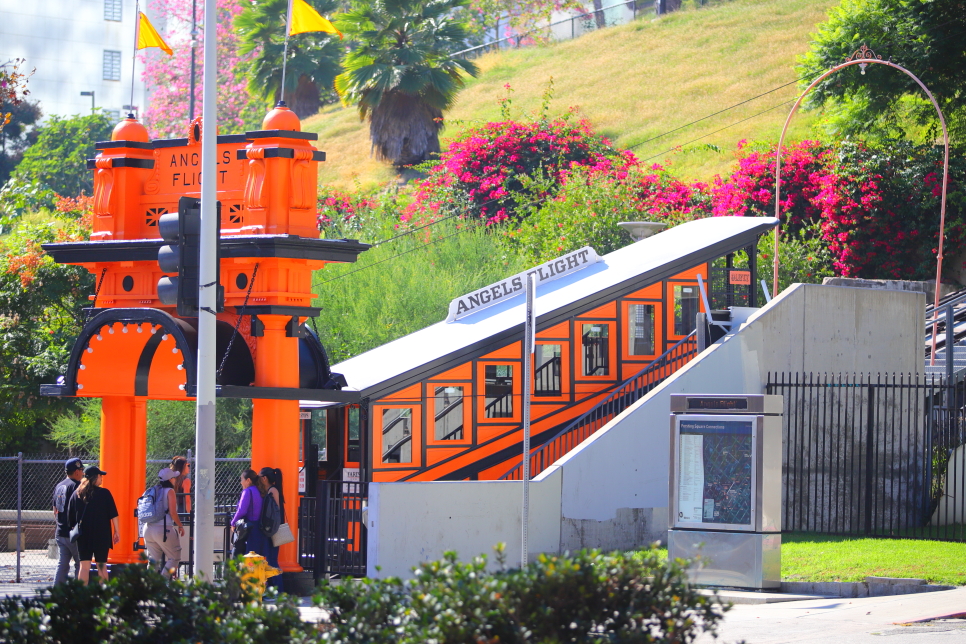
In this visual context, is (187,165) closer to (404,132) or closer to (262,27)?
(404,132)

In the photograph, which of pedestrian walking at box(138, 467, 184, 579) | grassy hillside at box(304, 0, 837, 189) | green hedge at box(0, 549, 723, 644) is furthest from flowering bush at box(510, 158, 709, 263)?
green hedge at box(0, 549, 723, 644)

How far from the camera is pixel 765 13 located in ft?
227

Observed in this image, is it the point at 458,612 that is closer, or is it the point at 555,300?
the point at 458,612

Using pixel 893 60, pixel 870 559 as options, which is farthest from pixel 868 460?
pixel 893 60

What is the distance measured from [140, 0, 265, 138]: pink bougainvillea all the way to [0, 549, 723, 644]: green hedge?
59.1 meters

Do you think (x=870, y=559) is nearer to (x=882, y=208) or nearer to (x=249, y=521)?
(x=249, y=521)

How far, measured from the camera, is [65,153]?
2557 inches

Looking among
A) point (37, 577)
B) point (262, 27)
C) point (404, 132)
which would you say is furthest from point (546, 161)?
point (37, 577)

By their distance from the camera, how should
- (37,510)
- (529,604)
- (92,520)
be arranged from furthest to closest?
1. (37,510)
2. (92,520)
3. (529,604)

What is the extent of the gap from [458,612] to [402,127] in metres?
36.4

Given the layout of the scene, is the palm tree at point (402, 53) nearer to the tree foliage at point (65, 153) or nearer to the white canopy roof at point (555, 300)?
the white canopy roof at point (555, 300)

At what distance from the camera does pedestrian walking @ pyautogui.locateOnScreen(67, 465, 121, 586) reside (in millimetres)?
13125

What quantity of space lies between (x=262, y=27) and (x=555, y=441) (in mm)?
32142

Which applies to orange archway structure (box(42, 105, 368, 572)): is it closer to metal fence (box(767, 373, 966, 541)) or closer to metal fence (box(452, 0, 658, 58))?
metal fence (box(767, 373, 966, 541))
